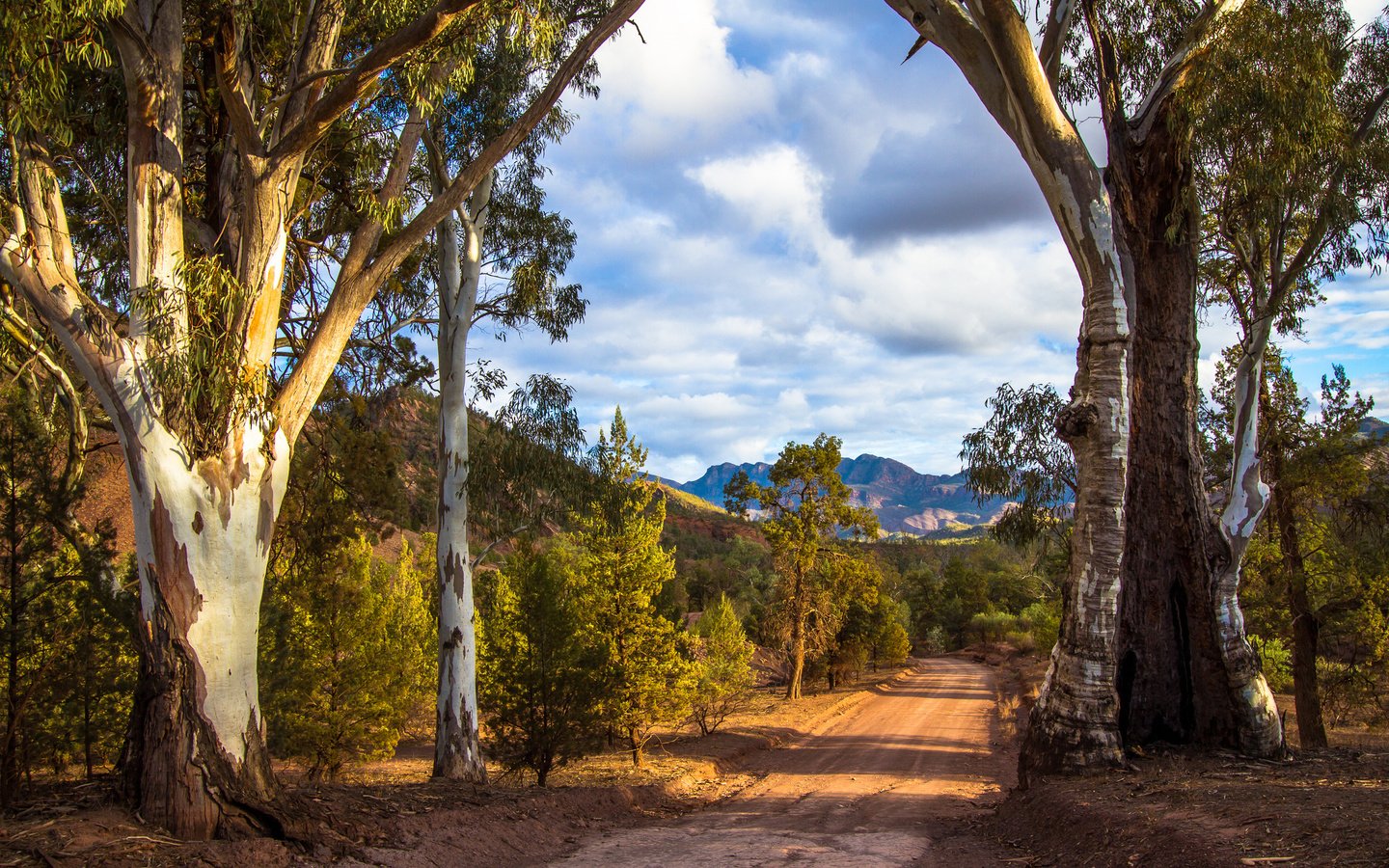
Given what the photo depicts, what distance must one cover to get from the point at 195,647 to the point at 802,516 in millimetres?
23659

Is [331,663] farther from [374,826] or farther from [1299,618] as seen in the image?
[1299,618]

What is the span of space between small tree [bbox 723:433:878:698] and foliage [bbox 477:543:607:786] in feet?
51.6

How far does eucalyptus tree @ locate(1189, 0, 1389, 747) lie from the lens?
29.7 feet

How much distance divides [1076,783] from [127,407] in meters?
8.03

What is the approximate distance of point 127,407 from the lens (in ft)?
17.7

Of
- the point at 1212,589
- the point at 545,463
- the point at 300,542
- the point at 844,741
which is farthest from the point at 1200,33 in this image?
the point at 844,741

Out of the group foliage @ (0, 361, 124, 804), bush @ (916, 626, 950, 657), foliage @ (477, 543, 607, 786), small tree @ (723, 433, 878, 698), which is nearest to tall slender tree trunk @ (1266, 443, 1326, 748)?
foliage @ (477, 543, 607, 786)

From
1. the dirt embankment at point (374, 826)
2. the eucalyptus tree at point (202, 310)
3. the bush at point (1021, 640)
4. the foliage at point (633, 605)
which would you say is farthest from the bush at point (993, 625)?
the eucalyptus tree at point (202, 310)

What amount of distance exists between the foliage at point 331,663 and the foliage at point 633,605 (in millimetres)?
4217

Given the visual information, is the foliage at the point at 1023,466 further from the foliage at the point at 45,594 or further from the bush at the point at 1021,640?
the bush at the point at 1021,640

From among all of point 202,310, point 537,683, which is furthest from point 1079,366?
point 537,683

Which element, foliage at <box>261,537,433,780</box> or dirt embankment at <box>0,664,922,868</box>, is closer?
dirt embankment at <box>0,664,922,868</box>

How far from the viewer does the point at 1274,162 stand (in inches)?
385

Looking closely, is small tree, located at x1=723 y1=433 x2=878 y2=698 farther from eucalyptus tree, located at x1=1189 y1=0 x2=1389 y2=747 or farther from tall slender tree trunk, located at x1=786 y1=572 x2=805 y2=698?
eucalyptus tree, located at x1=1189 y1=0 x2=1389 y2=747
